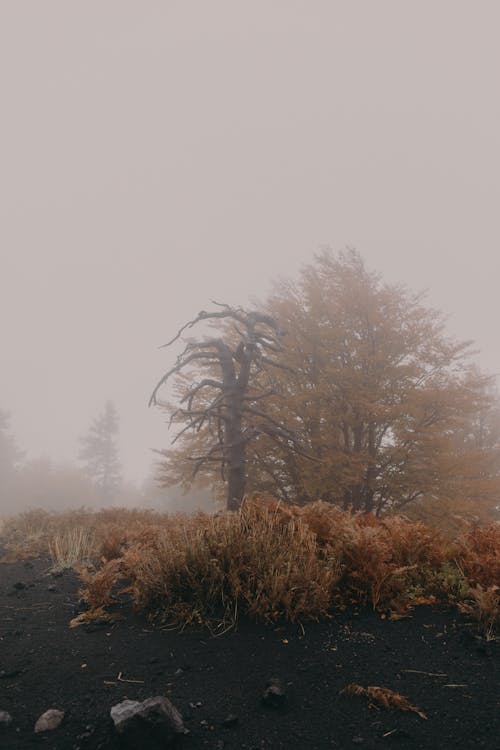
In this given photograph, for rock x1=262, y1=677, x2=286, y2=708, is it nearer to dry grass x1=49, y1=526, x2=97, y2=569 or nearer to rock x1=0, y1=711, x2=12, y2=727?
rock x1=0, y1=711, x2=12, y2=727

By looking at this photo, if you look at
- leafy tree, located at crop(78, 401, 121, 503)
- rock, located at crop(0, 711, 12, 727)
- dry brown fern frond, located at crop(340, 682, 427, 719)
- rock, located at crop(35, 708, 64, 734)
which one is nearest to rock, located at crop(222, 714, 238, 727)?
dry brown fern frond, located at crop(340, 682, 427, 719)

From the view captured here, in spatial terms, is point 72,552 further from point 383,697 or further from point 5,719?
point 383,697

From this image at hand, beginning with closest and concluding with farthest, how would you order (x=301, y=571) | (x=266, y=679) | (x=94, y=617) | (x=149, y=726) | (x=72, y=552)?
(x=149, y=726)
(x=266, y=679)
(x=301, y=571)
(x=94, y=617)
(x=72, y=552)

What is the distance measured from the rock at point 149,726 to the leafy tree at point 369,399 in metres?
6.91

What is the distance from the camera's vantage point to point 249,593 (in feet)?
11.4

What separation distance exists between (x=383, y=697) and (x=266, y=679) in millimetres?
786

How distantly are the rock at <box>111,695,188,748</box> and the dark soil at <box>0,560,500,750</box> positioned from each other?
0.30 ft

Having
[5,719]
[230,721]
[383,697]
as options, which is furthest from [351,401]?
[5,719]

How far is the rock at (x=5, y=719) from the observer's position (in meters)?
2.39

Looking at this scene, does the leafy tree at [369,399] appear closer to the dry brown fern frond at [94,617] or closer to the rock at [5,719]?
the dry brown fern frond at [94,617]

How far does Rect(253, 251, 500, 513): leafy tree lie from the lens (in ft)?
29.8

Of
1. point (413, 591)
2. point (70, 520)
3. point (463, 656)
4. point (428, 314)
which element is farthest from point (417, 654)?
point (428, 314)

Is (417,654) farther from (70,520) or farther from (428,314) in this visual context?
(428,314)

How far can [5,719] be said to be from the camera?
7.91ft
